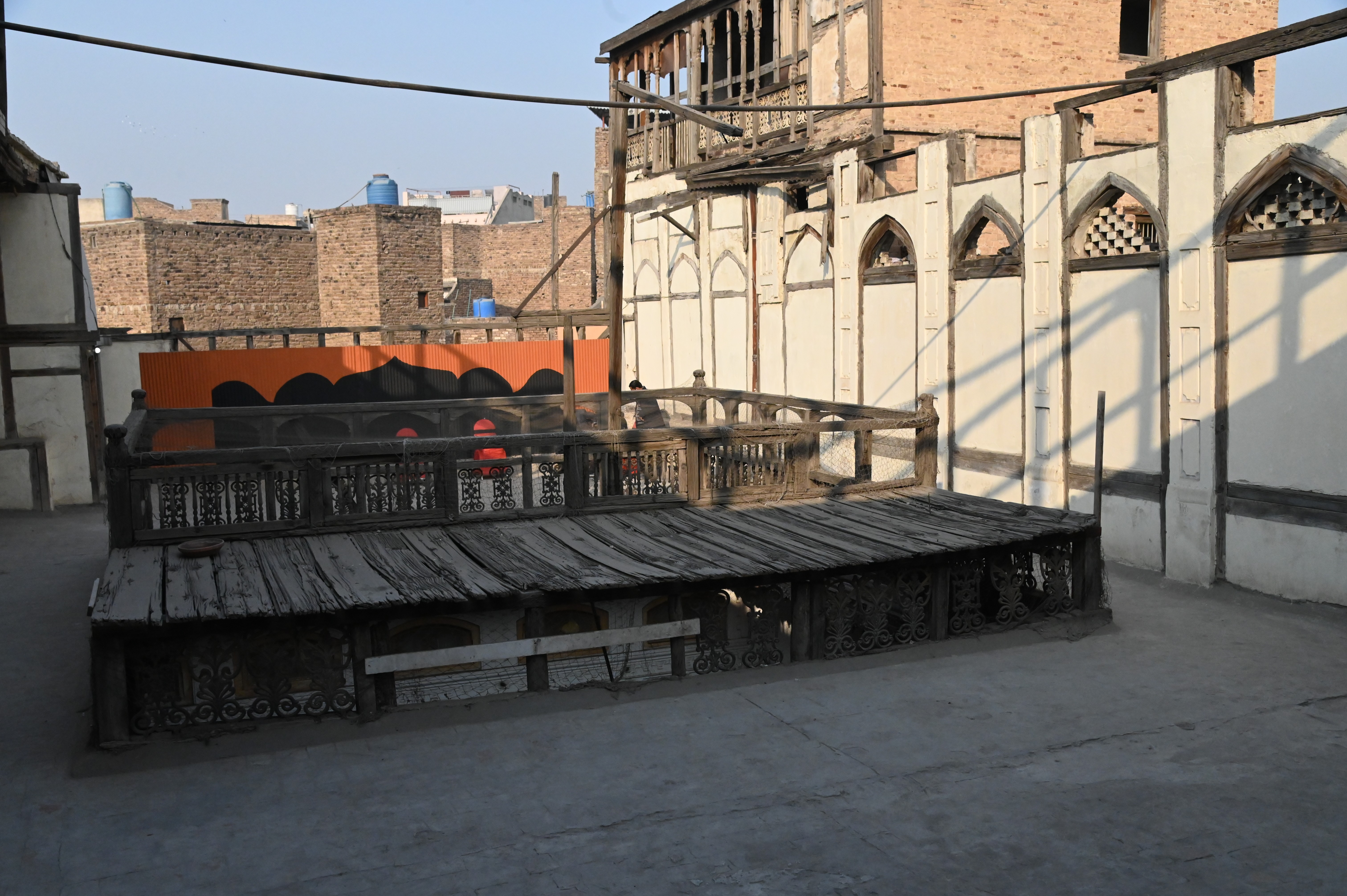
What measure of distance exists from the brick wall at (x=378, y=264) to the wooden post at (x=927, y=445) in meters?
26.3

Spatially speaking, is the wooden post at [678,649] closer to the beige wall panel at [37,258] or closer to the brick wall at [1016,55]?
the brick wall at [1016,55]

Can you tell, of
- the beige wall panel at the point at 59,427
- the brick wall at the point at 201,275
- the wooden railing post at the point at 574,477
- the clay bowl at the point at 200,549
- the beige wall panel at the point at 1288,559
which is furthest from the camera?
the brick wall at the point at 201,275

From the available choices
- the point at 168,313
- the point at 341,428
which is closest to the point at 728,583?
the point at 341,428

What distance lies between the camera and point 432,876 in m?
5.53

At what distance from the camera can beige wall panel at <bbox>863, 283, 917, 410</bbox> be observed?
16.9 m

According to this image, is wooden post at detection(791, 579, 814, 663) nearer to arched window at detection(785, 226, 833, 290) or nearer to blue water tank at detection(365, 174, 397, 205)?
arched window at detection(785, 226, 833, 290)

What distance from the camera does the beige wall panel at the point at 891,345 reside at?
1692cm

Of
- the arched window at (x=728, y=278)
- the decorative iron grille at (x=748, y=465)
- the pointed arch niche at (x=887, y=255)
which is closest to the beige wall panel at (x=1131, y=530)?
the decorative iron grille at (x=748, y=465)

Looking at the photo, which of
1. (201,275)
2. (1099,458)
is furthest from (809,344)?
(201,275)

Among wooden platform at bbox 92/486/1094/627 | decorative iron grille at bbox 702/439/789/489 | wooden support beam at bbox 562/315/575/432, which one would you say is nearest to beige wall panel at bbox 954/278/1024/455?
wooden platform at bbox 92/486/1094/627

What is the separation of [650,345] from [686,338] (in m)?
2.03

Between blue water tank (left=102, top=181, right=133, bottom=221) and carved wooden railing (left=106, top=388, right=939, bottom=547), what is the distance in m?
36.0

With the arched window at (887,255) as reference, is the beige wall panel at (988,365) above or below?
below

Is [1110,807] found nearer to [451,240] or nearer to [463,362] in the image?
[463,362]
